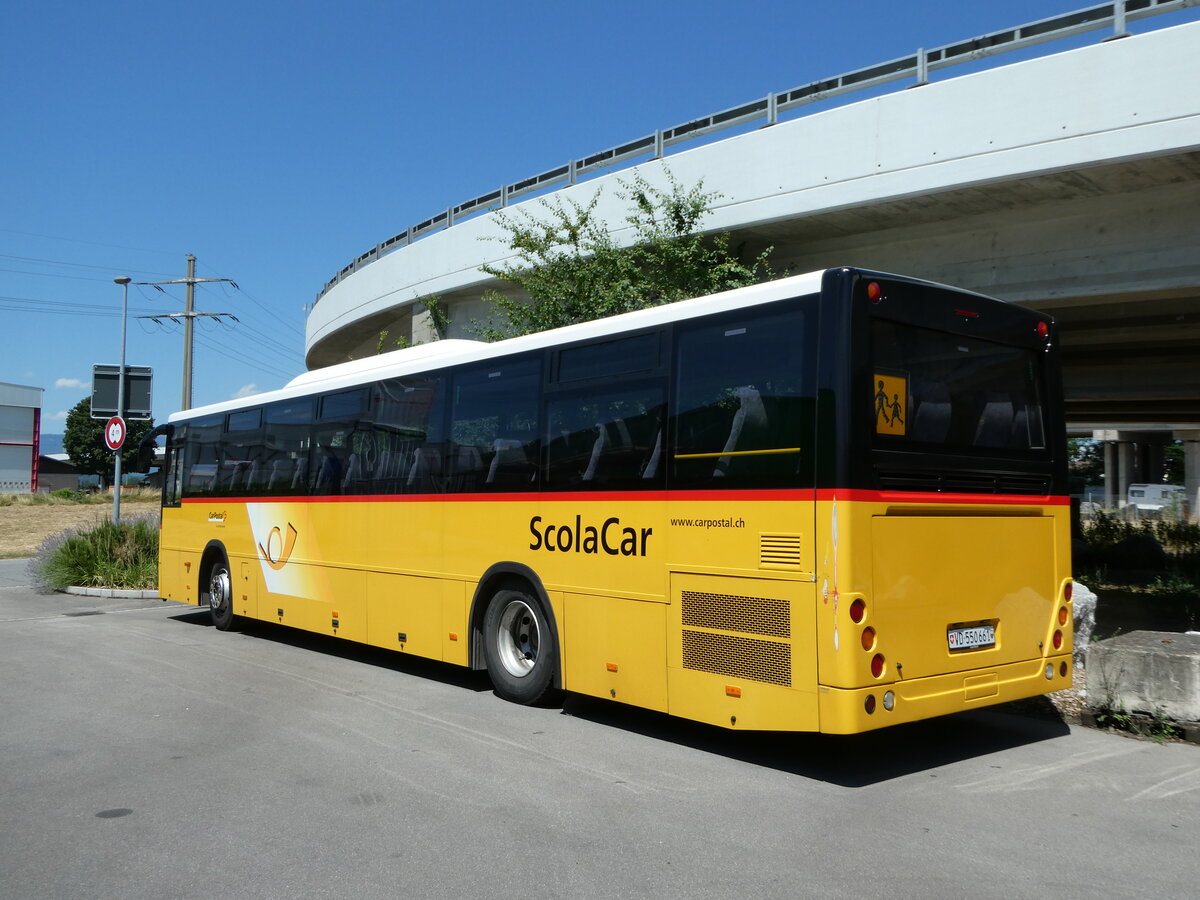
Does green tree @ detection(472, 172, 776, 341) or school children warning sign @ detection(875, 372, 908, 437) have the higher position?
green tree @ detection(472, 172, 776, 341)

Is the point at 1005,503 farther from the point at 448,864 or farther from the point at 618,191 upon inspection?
the point at 618,191

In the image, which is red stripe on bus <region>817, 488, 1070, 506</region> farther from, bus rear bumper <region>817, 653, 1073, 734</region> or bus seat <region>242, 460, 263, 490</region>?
bus seat <region>242, 460, 263, 490</region>

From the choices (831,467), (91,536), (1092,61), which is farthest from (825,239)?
(91,536)

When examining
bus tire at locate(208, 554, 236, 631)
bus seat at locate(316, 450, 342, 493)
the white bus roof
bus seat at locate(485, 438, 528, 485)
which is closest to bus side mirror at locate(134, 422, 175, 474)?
the white bus roof

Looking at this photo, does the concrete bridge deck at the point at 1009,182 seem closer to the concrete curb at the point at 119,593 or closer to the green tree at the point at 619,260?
the green tree at the point at 619,260

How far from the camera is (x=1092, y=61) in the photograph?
10.7 m

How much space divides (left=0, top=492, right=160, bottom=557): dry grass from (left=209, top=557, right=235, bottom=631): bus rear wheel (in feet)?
46.1

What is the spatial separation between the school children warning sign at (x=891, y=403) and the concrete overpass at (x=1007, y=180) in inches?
225

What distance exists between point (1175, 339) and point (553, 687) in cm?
1501

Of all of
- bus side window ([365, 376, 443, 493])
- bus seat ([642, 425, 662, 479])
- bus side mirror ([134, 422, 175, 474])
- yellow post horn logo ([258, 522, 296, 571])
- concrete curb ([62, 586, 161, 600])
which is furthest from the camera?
concrete curb ([62, 586, 161, 600])

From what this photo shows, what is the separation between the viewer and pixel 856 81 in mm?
12750

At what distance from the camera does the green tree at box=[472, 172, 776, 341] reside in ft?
48.1

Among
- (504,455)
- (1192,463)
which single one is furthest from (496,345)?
(1192,463)

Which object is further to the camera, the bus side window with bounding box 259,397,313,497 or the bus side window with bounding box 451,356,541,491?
the bus side window with bounding box 259,397,313,497
